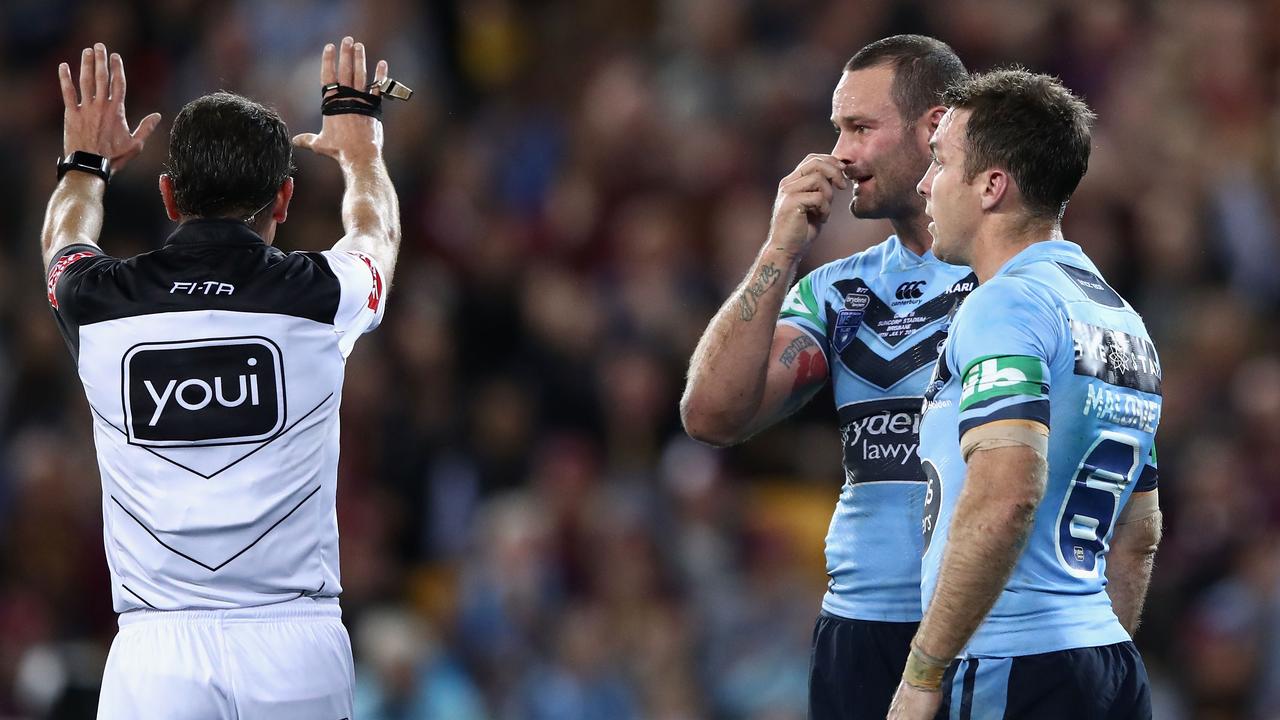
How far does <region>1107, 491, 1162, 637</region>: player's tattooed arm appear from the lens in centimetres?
442

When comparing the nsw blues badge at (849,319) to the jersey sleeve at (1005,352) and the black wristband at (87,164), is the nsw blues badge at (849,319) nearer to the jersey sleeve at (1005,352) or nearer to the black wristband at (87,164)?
the jersey sleeve at (1005,352)

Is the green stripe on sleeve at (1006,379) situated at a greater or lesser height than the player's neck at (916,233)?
lesser

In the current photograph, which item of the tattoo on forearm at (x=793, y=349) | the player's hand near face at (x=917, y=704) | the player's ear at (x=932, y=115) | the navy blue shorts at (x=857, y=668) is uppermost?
the player's ear at (x=932, y=115)

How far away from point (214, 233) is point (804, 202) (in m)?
1.62

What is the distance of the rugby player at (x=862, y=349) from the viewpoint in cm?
468

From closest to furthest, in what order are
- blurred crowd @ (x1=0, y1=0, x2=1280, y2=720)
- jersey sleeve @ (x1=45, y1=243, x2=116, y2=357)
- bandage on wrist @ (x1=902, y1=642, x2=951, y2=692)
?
bandage on wrist @ (x1=902, y1=642, x2=951, y2=692), jersey sleeve @ (x1=45, y1=243, x2=116, y2=357), blurred crowd @ (x1=0, y1=0, x2=1280, y2=720)

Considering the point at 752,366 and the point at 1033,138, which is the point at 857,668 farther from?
the point at 1033,138

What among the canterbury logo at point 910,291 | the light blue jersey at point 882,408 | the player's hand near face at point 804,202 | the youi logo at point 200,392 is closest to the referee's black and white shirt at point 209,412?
the youi logo at point 200,392

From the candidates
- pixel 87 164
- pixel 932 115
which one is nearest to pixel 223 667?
pixel 87 164

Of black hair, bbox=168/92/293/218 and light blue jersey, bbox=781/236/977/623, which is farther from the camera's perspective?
light blue jersey, bbox=781/236/977/623

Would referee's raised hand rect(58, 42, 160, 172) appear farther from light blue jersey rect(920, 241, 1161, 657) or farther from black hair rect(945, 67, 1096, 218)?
light blue jersey rect(920, 241, 1161, 657)

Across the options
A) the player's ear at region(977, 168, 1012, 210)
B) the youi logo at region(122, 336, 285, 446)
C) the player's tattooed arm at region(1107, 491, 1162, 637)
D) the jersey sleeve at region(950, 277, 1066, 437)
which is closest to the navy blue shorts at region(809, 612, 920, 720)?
the player's tattooed arm at region(1107, 491, 1162, 637)

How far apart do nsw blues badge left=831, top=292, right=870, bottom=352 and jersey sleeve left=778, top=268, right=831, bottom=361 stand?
52 millimetres

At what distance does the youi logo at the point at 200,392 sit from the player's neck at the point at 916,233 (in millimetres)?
1948
